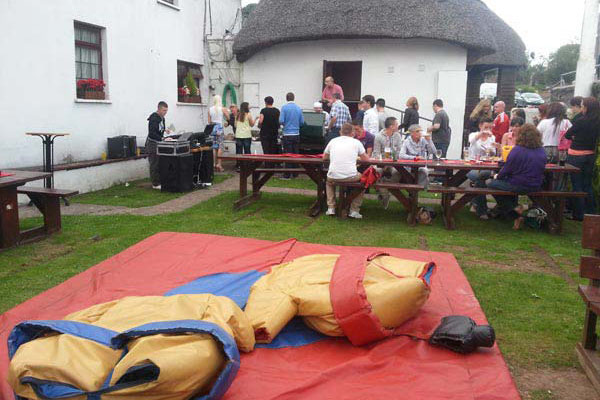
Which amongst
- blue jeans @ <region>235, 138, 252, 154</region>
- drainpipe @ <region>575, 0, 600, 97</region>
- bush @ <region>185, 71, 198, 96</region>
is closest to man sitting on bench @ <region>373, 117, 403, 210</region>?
blue jeans @ <region>235, 138, 252, 154</region>

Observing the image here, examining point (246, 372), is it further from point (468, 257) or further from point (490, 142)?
point (490, 142)

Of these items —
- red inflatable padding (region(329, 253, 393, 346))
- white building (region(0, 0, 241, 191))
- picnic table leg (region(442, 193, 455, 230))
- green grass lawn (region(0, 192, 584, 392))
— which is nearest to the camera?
red inflatable padding (region(329, 253, 393, 346))

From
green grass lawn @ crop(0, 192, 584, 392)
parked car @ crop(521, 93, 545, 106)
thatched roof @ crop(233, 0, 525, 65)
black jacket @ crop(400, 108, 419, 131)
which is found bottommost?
green grass lawn @ crop(0, 192, 584, 392)

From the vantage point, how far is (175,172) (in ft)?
34.1

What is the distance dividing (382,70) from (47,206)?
10.0 metres

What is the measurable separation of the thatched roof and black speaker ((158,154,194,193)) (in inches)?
222

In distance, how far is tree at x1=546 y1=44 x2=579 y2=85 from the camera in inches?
1735

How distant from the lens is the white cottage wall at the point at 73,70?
357 inches

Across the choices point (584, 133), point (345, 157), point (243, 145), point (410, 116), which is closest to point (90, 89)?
point (243, 145)

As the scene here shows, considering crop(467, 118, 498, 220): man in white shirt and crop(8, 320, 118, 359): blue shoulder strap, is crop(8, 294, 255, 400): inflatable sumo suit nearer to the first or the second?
crop(8, 320, 118, 359): blue shoulder strap

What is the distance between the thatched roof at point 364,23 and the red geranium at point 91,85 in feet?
15.6

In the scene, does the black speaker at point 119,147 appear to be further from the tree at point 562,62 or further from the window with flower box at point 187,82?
the tree at point 562,62

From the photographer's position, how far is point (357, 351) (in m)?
3.59

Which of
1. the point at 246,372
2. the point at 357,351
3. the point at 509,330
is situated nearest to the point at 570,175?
the point at 509,330
